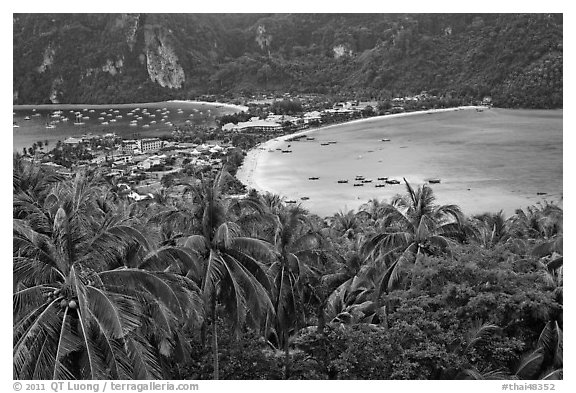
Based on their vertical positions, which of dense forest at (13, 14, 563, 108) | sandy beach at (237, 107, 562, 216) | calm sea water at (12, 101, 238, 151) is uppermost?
dense forest at (13, 14, 563, 108)

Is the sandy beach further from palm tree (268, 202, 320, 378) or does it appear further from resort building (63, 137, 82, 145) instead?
palm tree (268, 202, 320, 378)

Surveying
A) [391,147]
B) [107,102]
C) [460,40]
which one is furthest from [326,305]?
[107,102]

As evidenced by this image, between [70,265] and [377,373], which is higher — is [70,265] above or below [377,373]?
above

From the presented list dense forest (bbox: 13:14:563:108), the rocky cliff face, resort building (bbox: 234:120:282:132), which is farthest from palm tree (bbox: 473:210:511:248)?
the rocky cliff face

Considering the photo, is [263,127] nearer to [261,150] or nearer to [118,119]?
[261,150]

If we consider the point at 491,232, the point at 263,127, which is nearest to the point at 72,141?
the point at 263,127

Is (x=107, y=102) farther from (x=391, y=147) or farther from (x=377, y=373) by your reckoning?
(x=377, y=373)
